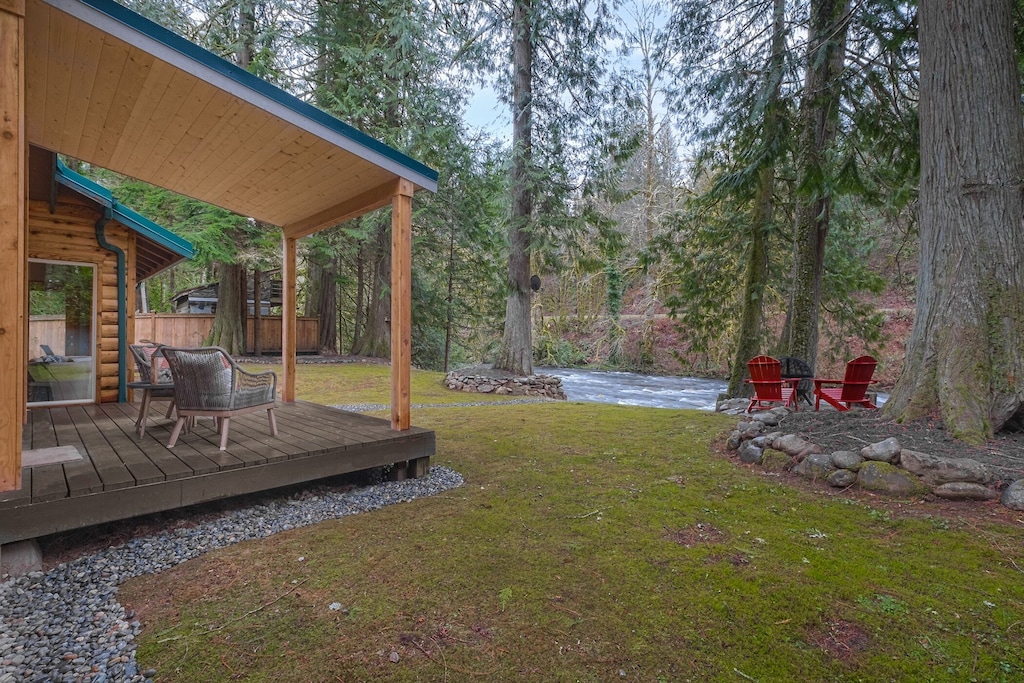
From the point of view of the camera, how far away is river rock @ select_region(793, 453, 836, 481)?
3849 mm

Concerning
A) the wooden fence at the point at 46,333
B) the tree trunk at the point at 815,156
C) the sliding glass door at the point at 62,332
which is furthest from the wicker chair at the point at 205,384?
the tree trunk at the point at 815,156

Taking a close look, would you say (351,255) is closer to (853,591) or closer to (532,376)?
(532,376)

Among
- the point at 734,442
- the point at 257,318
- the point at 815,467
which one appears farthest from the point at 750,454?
the point at 257,318

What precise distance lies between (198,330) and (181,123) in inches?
503

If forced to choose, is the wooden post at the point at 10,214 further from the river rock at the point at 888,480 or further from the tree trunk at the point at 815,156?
the tree trunk at the point at 815,156

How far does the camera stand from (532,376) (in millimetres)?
10680

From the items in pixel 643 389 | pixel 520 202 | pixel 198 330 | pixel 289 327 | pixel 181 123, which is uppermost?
pixel 520 202

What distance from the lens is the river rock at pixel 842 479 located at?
3689 millimetres

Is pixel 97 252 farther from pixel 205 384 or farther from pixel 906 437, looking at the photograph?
pixel 906 437

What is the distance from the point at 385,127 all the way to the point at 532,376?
24.3 feet

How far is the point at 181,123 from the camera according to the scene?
144 inches

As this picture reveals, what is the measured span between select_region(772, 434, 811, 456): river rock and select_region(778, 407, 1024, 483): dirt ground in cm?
9

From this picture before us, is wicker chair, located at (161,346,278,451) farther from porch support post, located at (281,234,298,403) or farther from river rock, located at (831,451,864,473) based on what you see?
river rock, located at (831,451,864,473)

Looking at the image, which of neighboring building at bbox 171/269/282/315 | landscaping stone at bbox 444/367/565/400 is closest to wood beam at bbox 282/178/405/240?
landscaping stone at bbox 444/367/565/400
